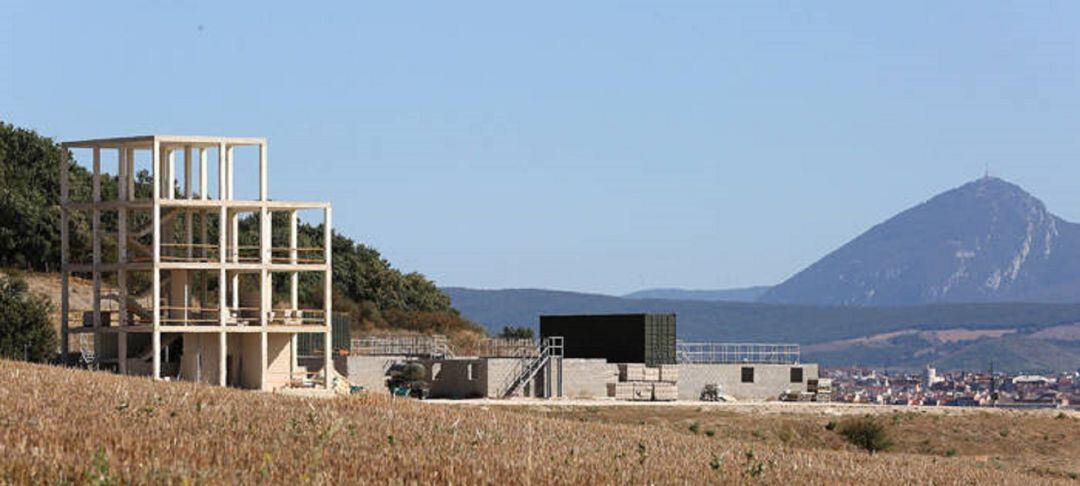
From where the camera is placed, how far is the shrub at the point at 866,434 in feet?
226

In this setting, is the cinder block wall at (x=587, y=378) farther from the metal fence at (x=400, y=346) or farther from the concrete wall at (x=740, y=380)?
the metal fence at (x=400, y=346)

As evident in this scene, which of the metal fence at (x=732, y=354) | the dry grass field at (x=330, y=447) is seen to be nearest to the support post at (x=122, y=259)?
the dry grass field at (x=330, y=447)

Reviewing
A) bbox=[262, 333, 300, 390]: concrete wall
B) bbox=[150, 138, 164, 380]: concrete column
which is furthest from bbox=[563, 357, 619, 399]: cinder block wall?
bbox=[150, 138, 164, 380]: concrete column

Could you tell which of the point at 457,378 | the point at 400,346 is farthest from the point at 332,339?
the point at 457,378

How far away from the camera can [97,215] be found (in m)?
76.1

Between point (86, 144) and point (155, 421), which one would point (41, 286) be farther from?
point (155, 421)

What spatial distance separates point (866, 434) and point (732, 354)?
2922 centimetres

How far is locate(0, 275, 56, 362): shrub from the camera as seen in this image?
7375 cm

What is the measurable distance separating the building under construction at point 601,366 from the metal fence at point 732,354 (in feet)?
0.25

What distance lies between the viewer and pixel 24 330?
2958 inches

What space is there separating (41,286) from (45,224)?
7.92 metres

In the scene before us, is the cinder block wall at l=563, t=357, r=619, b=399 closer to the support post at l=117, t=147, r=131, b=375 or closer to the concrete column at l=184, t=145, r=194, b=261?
the concrete column at l=184, t=145, r=194, b=261

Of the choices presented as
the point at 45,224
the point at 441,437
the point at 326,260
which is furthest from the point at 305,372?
the point at 441,437

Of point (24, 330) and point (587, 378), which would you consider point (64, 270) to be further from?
point (587, 378)
